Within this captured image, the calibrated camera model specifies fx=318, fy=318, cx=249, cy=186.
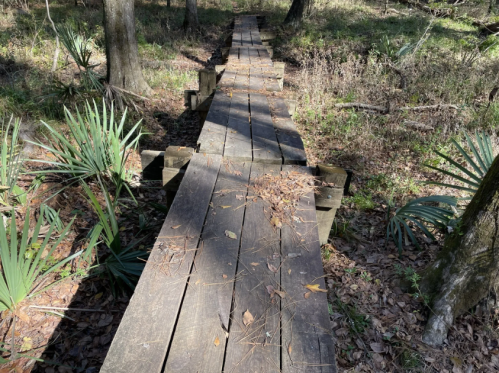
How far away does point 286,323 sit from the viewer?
1.54 meters

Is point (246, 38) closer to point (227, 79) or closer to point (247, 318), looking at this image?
point (227, 79)

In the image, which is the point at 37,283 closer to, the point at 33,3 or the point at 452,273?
the point at 452,273

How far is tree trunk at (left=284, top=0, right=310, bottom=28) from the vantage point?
37.8ft

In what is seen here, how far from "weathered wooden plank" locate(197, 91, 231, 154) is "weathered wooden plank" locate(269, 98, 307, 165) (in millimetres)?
608

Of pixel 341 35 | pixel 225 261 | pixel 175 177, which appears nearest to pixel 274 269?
pixel 225 261

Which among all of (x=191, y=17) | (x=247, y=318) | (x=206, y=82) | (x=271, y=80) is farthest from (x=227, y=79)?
(x=191, y=17)

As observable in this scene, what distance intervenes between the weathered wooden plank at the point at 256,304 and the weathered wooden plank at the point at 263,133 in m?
0.85

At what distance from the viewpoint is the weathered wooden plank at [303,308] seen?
1398mm

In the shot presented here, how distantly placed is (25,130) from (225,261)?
409 cm

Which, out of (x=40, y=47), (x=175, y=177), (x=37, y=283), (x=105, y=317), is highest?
(x=40, y=47)

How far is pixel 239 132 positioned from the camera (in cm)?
352

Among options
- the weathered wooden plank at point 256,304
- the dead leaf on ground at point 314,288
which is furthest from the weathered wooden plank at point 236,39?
the dead leaf on ground at point 314,288

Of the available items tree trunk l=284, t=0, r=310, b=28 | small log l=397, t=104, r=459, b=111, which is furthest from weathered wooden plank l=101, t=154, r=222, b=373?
tree trunk l=284, t=0, r=310, b=28

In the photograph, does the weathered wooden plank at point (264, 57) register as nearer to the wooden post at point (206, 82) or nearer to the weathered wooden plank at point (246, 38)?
the weathered wooden plank at point (246, 38)
